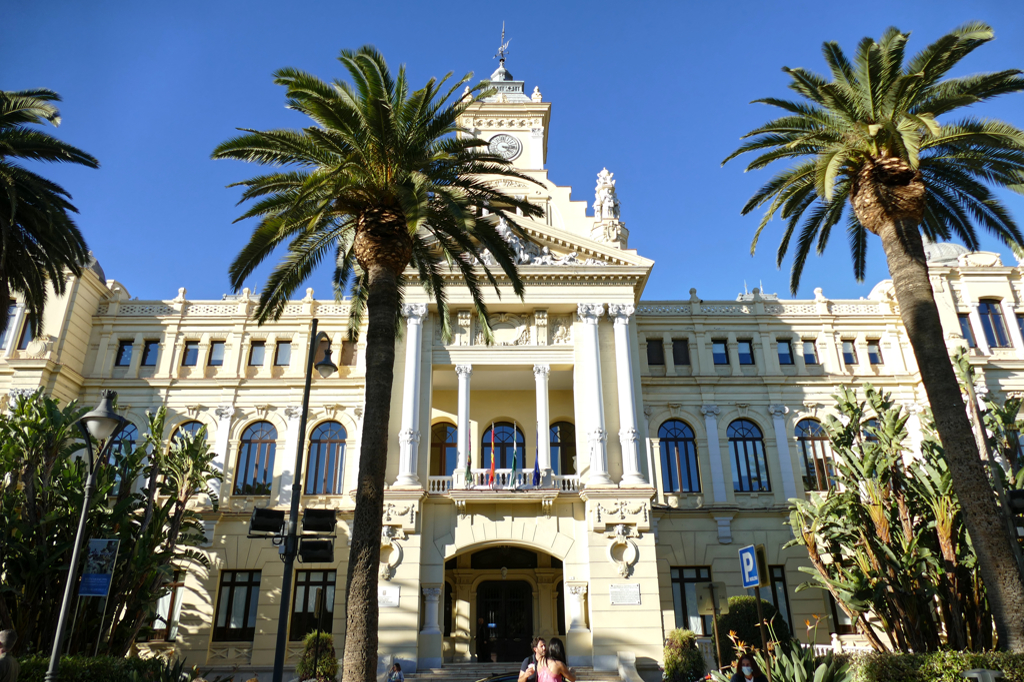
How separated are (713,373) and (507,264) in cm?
1801

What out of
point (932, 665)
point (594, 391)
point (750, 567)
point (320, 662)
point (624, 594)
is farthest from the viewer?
point (594, 391)

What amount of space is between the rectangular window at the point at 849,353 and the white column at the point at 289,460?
2463 centimetres

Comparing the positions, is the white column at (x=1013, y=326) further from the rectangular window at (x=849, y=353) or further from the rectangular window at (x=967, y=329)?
the rectangular window at (x=849, y=353)

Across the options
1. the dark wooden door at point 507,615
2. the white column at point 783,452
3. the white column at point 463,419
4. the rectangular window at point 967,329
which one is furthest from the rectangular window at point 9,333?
the rectangular window at point 967,329

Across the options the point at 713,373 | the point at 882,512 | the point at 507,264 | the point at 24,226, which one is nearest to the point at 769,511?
the point at 713,373

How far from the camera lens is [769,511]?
3064 centimetres

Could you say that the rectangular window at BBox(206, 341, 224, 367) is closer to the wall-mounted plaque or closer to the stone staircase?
the stone staircase

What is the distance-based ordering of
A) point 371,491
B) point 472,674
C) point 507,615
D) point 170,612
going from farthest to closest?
point 507,615 < point 170,612 < point 472,674 < point 371,491

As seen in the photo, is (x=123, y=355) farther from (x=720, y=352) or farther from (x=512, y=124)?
(x=720, y=352)

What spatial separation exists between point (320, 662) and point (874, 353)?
26978 mm

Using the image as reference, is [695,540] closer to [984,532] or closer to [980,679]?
[984,532]

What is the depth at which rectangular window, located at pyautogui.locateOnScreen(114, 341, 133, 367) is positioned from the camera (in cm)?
3356

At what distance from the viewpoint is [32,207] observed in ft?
60.4

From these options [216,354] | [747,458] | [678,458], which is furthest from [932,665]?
[216,354]
